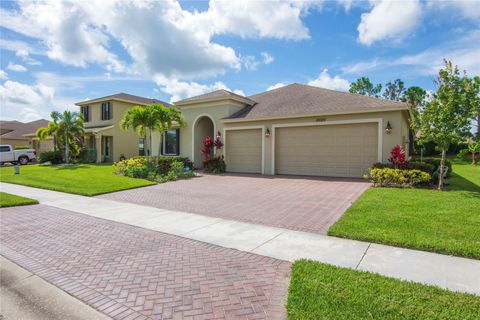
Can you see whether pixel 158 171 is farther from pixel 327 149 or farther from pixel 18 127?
pixel 18 127

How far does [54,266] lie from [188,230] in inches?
98.7

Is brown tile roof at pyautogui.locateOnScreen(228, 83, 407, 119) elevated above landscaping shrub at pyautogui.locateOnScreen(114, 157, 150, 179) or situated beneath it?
elevated above

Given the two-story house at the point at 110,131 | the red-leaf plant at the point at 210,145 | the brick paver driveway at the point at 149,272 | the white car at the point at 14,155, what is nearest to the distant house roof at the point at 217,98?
the red-leaf plant at the point at 210,145

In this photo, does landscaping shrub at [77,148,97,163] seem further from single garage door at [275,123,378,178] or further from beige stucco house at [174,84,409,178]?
single garage door at [275,123,378,178]

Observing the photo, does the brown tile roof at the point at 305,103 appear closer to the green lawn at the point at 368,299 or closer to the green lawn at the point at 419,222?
the green lawn at the point at 419,222

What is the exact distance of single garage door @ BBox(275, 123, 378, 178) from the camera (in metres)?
13.7

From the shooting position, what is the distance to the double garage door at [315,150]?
13.8 m

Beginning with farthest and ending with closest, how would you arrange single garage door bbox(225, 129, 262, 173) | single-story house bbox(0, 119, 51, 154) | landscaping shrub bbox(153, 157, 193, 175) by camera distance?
1. single-story house bbox(0, 119, 51, 154)
2. single garage door bbox(225, 129, 262, 173)
3. landscaping shrub bbox(153, 157, 193, 175)

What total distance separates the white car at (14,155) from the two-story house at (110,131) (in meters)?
5.64

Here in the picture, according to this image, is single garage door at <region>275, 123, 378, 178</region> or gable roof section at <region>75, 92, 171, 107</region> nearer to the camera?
single garage door at <region>275, 123, 378, 178</region>

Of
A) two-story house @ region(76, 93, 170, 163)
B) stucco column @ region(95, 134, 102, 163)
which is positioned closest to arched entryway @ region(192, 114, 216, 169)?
two-story house @ region(76, 93, 170, 163)

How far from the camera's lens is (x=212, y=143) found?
1791 centimetres

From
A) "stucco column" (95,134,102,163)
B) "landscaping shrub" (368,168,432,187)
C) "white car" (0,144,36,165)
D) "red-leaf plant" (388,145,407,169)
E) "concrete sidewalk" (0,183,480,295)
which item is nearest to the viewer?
"concrete sidewalk" (0,183,480,295)

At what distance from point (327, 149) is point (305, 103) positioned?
337 centimetres
